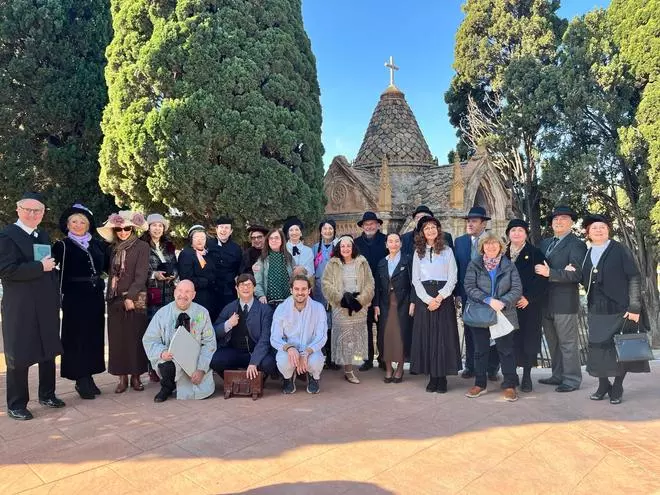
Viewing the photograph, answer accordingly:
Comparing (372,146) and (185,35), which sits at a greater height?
(185,35)

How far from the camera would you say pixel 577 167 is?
42.0ft

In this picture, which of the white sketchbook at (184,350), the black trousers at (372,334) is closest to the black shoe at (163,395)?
the white sketchbook at (184,350)

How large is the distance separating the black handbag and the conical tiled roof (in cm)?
1063

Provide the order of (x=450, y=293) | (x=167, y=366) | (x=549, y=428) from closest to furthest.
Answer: (x=549, y=428)
(x=167, y=366)
(x=450, y=293)

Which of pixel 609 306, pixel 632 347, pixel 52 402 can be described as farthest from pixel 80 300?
pixel 632 347

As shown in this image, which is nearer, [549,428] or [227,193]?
[549,428]

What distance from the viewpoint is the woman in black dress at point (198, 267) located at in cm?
545

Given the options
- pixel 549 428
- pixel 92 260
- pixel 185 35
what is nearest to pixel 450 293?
pixel 549 428

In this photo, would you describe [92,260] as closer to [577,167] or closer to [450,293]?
[450,293]

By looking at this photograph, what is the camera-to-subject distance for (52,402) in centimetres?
464

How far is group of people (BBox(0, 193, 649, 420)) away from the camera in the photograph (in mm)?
4543

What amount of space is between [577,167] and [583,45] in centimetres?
374

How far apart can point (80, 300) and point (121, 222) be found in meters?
0.92

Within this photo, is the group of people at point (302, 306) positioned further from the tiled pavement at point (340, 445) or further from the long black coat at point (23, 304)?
the tiled pavement at point (340, 445)
